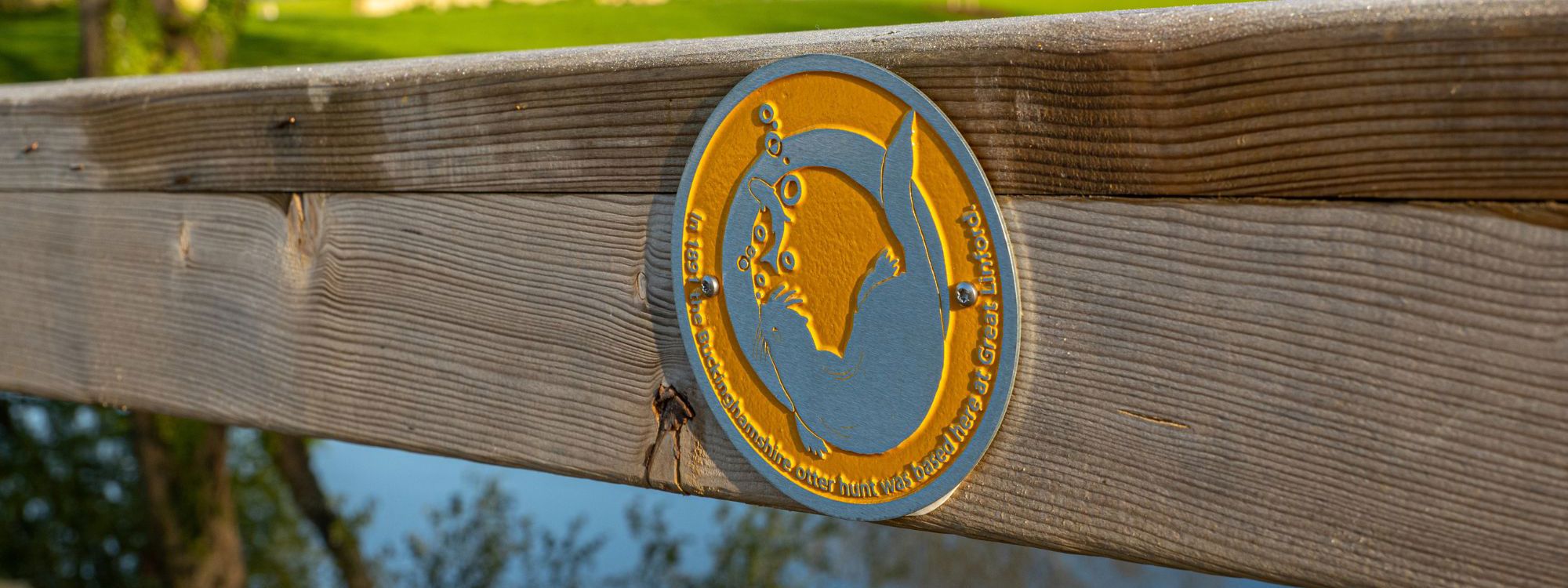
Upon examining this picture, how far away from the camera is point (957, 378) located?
0.88 m

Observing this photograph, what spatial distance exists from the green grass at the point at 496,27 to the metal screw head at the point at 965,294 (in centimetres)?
138

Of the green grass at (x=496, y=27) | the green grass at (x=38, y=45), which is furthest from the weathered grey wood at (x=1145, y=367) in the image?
the green grass at (x=38, y=45)

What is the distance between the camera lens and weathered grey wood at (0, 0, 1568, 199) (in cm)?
68

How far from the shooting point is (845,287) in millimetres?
917

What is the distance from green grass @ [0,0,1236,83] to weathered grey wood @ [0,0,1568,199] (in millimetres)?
1299

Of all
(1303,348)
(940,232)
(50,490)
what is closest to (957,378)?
(940,232)

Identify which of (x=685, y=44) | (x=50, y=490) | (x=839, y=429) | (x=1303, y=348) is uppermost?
(x=685, y=44)

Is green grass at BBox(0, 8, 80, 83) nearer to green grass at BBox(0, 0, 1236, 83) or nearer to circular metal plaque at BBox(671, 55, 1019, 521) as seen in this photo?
green grass at BBox(0, 0, 1236, 83)

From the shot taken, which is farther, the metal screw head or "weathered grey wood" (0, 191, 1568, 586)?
the metal screw head

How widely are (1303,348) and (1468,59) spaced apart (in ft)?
0.64

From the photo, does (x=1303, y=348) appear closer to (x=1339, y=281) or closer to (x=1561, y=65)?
(x=1339, y=281)

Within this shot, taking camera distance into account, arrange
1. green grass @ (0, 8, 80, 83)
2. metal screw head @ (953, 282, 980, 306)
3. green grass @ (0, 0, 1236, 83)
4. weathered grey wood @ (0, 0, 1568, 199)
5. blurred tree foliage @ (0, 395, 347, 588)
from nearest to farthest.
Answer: weathered grey wood @ (0, 0, 1568, 199) → metal screw head @ (953, 282, 980, 306) → green grass @ (0, 0, 1236, 83) → green grass @ (0, 8, 80, 83) → blurred tree foliage @ (0, 395, 347, 588)

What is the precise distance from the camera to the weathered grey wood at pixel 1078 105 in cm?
68

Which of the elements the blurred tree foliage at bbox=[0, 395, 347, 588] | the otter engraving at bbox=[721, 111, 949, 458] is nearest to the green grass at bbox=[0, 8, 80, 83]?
the blurred tree foliage at bbox=[0, 395, 347, 588]
